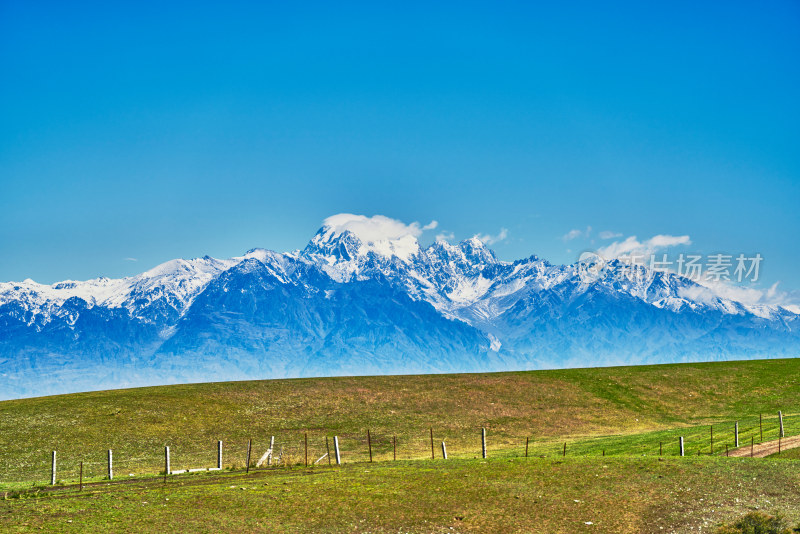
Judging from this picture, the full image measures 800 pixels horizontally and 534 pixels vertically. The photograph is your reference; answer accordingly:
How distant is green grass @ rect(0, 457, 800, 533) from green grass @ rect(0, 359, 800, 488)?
1237cm

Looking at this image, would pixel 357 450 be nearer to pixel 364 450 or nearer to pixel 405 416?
pixel 364 450

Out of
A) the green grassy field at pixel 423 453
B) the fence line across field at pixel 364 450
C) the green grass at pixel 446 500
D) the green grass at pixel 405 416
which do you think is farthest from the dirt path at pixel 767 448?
the green grass at pixel 446 500

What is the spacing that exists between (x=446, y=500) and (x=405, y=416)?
46.1 meters

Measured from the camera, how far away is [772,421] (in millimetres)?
67688

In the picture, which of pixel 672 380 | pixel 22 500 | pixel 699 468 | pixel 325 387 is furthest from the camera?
pixel 672 380

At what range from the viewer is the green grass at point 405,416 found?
200 ft

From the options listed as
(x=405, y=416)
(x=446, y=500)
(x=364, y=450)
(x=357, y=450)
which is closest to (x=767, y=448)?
(x=446, y=500)

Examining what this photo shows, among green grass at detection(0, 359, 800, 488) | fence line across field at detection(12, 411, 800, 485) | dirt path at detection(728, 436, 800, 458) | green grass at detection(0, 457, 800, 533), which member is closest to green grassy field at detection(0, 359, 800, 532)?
green grass at detection(0, 457, 800, 533)

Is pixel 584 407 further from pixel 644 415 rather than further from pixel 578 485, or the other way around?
pixel 578 485

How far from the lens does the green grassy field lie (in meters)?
32.2

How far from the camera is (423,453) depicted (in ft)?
206

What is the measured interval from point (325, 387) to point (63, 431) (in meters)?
33.2

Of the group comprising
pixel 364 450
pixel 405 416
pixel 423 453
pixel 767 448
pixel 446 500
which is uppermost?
pixel 405 416

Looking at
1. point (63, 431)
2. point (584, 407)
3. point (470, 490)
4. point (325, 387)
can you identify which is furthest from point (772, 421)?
point (63, 431)
